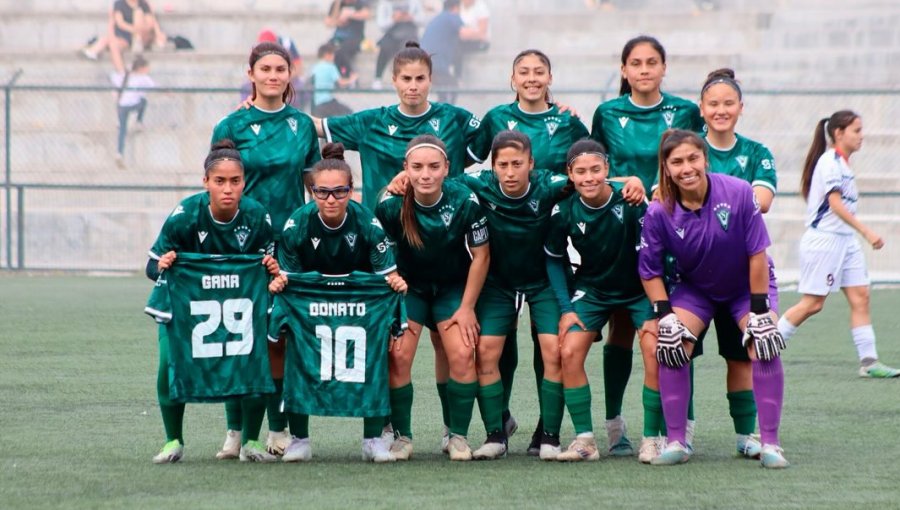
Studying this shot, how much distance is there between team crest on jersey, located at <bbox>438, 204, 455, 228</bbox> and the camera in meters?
7.03

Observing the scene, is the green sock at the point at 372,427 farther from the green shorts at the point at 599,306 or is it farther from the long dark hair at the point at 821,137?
the long dark hair at the point at 821,137

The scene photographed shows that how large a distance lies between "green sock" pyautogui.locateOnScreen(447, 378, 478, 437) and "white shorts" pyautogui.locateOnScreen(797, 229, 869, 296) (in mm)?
3766

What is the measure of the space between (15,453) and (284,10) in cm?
1879

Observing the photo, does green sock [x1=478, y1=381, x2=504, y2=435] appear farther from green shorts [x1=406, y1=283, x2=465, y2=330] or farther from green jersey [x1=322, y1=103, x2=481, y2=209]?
green jersey [x1=322, y1=103, x2=481, y2=209]

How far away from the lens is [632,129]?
7.30 m

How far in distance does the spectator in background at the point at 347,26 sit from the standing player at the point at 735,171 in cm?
1466

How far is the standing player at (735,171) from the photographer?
22.9 feet

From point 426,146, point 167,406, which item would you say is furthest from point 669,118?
point 167,406

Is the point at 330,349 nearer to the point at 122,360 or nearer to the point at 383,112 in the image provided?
the point at 383,112

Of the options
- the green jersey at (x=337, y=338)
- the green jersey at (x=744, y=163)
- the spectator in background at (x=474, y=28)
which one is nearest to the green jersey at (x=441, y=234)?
the green jersey at (x=337, y=338)

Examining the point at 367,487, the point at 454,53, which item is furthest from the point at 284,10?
the point at 367,487

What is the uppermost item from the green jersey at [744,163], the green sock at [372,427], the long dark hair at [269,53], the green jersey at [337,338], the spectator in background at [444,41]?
the spectator in background at [444,41]

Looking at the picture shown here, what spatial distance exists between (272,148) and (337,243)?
596 mm

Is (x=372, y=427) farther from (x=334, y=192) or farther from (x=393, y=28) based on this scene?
(x=393, y=28)
